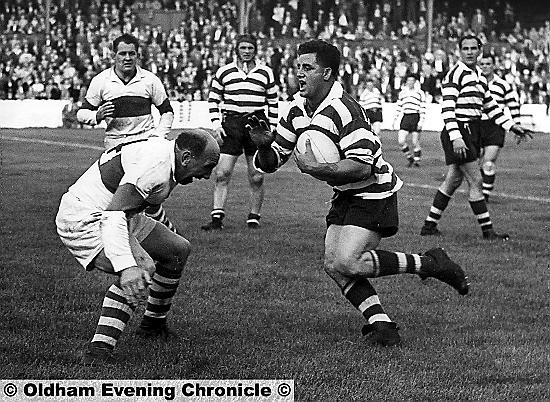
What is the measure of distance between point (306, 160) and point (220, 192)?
5870 millimetres

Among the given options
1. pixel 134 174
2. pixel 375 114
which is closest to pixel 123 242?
pixel 134 174

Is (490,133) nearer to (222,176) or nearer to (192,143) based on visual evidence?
(222,176)

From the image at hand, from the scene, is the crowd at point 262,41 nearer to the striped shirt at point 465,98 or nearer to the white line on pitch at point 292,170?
the white line on pitch at point 292,170

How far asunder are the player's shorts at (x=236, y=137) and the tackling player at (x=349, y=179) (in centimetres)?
524

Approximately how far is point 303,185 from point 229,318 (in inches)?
407

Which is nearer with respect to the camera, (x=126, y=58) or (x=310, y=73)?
(x=310, y=73)

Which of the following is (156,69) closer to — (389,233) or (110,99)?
(110,99)

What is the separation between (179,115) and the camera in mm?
35344

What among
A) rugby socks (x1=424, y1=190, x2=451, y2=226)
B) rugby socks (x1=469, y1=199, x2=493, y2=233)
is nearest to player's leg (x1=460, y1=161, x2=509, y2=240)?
rugby socks (x1=469, y1=199, x2=493, y2=233)

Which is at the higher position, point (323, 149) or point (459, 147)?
point (323, 149)

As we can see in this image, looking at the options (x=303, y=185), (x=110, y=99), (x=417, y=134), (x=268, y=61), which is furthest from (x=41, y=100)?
(x=110, y=99)

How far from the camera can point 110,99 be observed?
32.9ft

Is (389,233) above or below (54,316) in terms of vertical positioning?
above

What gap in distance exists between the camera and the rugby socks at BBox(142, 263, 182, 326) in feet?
21.1
